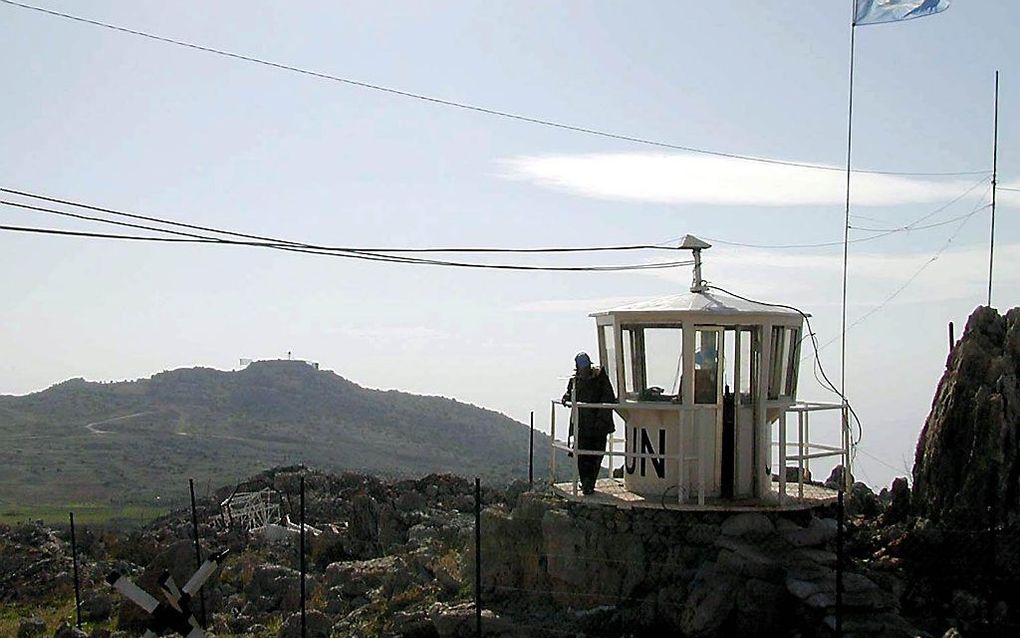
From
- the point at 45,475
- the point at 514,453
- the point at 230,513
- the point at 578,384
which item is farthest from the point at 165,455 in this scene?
the point at 578,384

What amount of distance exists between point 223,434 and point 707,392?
3878 inches

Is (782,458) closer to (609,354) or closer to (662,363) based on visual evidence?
(662,363)

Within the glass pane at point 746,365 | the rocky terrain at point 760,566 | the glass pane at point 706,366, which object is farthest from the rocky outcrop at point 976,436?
the glass pane at point 706,366

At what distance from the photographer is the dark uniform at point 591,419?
52.5 ft

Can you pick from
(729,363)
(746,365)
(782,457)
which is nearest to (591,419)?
(729,363)

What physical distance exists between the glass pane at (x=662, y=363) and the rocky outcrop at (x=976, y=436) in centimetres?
357

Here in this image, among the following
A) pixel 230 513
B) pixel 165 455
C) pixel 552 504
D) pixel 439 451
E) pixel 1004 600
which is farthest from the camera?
pixel 439 451

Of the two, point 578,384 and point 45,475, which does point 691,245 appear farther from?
point 45,475

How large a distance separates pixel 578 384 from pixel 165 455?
84216 millimetres

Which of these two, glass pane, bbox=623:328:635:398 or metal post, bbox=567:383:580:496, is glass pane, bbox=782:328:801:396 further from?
metal post, bbox=567:383:580:496

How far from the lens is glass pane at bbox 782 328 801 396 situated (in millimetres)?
16078

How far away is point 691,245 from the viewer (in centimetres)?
1664

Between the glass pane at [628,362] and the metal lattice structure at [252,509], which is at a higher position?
the glass pane at [628,362]

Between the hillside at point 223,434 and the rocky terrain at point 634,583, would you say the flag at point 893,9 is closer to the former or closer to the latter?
the rocky terrain at point 634,583
